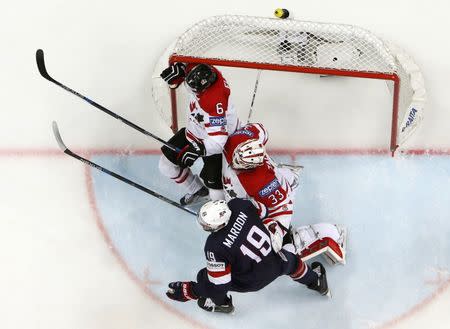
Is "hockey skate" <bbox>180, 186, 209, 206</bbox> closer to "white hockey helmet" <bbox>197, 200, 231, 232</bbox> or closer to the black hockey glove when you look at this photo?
the black hockey glove

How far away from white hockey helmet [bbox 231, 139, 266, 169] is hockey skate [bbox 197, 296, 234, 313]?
0.96 m

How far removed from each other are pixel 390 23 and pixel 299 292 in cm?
186

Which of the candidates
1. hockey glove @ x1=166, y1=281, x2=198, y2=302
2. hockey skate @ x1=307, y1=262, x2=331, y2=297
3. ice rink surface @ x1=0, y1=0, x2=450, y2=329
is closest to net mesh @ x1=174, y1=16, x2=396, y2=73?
ice rink surface @ x1=0, y1=0, x2=450, y2=329

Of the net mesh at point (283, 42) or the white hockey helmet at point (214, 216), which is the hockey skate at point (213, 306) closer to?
the white hockey helmet at point (214, 216)

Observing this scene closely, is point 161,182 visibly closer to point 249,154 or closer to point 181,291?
point 181,291

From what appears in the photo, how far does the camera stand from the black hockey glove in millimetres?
3023

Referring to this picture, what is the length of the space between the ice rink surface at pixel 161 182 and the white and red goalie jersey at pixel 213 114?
668 millimetres

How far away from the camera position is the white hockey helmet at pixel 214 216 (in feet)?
8.47

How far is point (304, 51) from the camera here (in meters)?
3.26

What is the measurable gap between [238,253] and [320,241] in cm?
81

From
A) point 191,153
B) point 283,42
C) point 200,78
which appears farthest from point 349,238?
point 200,78

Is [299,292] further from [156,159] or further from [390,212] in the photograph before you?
[156,159]

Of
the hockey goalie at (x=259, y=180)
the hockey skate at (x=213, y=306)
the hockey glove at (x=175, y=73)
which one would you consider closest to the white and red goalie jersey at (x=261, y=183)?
the hockey goalie at (x=259, y=180)

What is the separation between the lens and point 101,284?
3463mm
